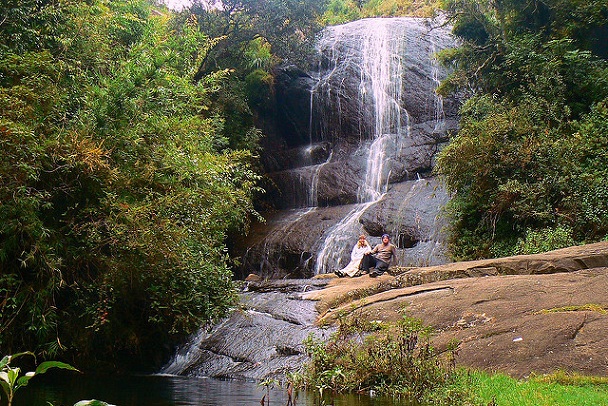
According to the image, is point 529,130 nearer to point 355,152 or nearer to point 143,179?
point 355,152

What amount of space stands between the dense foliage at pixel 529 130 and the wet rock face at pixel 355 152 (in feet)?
5.32

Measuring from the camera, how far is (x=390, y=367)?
7.91 meters

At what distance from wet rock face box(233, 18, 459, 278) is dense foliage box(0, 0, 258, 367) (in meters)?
8.39

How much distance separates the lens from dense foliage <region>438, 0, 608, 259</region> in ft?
52.1

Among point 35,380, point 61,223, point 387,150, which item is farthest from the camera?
point 387,150

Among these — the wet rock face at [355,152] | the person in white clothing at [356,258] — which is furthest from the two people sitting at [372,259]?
the wet rock face at [355,152]

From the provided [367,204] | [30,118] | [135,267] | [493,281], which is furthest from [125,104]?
[367,204]

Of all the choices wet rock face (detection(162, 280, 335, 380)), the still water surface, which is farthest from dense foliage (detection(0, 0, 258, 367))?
the still water surface

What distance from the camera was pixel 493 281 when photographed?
10539mm

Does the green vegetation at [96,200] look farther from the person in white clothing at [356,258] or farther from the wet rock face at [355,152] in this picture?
the wet rock face at [355,152]

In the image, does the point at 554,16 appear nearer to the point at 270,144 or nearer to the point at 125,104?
the point at 270,144

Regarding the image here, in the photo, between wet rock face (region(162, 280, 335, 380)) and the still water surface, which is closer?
the still water surface

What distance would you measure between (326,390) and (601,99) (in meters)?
14.0

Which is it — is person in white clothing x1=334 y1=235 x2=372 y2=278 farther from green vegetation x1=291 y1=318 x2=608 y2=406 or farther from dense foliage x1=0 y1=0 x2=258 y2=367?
green vegetation x1=291 y1=318 x2=608 y2=406
